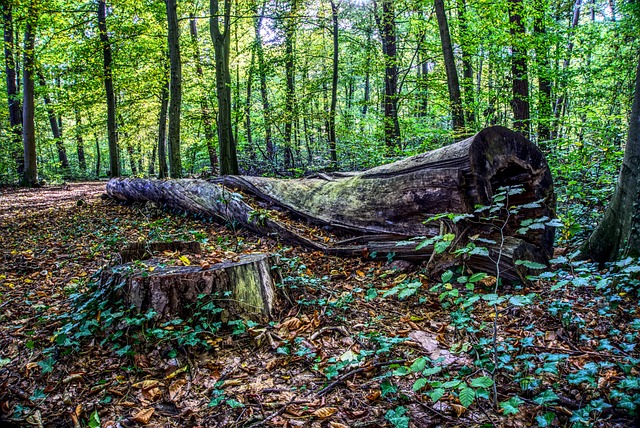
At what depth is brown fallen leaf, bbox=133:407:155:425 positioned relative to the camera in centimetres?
235

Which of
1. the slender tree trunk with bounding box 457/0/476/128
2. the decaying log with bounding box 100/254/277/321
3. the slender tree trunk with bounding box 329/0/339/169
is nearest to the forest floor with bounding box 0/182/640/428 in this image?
the decaying log with bounding box 100/254/277/321

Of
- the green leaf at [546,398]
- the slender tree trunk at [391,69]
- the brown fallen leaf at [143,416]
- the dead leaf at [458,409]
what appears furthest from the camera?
the slender tree trunk at [391,69]

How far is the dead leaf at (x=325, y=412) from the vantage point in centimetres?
231

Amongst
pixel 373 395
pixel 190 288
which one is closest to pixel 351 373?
pixel 373 395

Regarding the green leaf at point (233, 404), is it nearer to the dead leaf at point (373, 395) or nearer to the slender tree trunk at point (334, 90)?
the dead leaf at point (373, 395)

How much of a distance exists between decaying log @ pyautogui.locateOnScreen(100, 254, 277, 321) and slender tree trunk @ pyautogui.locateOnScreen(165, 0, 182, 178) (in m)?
6.75

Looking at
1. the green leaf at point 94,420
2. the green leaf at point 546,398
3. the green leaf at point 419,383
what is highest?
the green leaf at point 419,383

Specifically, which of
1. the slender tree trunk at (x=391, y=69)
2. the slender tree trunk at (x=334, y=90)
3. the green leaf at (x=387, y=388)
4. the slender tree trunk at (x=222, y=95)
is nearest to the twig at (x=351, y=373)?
the green leaf at (x=387, y=388)

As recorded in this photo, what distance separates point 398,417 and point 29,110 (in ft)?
54.3

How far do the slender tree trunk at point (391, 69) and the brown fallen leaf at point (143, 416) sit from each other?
9675 mm

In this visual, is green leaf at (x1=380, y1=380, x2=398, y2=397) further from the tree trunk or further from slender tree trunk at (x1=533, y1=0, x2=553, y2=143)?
slender tree trunk at (x1=533, y1=0, x2=553, y2=143)

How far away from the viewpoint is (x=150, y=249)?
4.12 meters

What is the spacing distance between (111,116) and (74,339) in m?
12.4

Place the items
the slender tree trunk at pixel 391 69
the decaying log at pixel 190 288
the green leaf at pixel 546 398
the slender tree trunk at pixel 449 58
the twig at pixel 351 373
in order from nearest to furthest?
1. the green leaf at pixel 546 398
2. the twig at pixel 351 373
3. the decaying log at pixel 190 288
4. the slender tree trunk at pixel 449 58
5. the slender tree trunk at pixel 391 69
